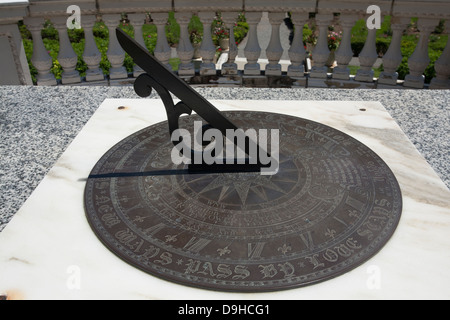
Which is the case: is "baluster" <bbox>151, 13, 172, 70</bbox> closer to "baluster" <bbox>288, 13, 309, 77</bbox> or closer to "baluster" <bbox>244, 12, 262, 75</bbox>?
"baluster" <bbox>244, 12, 262, 75</bbox>

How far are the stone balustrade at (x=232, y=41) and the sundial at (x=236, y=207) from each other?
2.82 meters

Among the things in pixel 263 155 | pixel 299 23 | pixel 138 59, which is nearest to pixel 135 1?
pixel 299 23

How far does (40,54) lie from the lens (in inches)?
245

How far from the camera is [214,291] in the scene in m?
2.51

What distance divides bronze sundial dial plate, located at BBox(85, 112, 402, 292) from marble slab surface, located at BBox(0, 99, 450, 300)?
0.25ft

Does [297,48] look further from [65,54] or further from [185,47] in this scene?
[65,54]

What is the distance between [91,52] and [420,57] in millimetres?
4871

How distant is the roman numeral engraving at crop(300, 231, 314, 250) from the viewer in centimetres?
277

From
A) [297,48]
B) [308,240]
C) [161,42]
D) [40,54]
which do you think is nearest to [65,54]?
[40,54]

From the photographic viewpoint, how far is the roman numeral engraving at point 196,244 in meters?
2.74

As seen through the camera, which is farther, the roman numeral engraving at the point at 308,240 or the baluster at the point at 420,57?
the baluster at the point at 420,57

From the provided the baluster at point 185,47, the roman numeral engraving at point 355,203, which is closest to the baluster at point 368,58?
the baluster at point 185,47

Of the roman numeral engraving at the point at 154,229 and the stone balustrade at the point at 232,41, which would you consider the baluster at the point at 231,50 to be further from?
the roman numeral engraving at the point at 154,229
